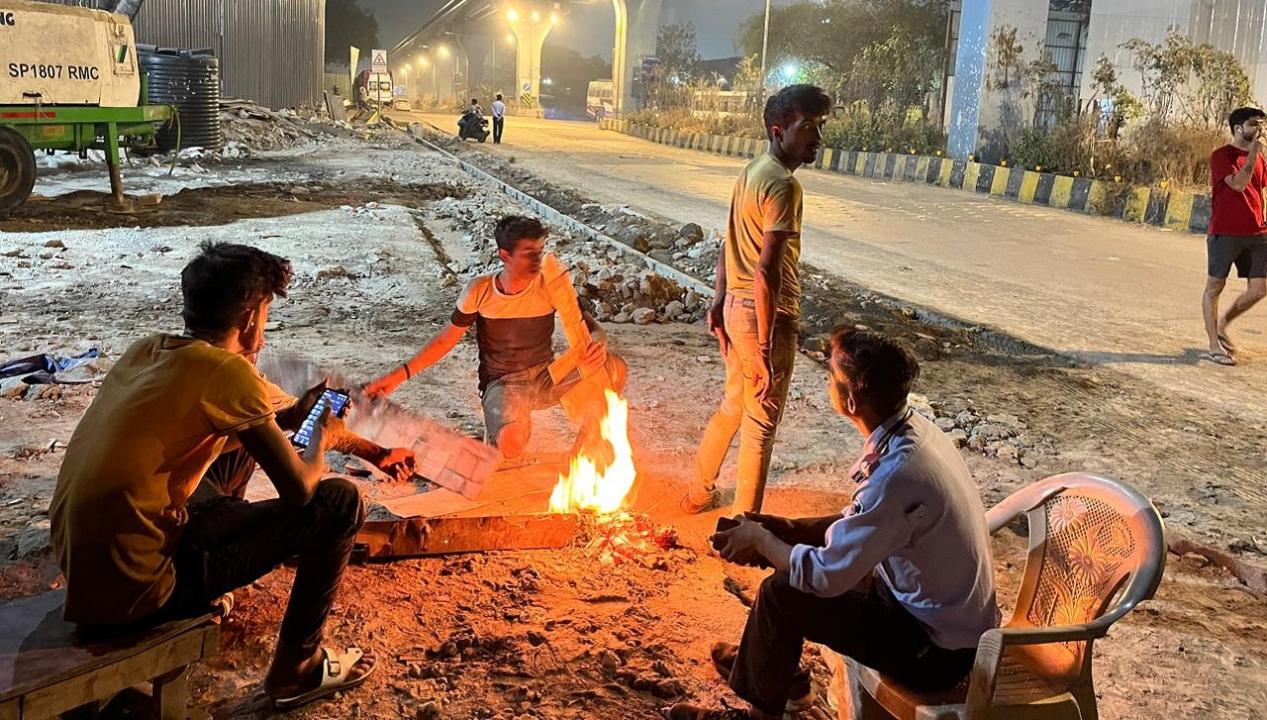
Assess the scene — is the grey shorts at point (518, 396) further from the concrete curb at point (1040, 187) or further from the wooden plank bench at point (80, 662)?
the concrete curb at point (1040, 187)

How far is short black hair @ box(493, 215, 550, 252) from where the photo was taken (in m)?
4.71

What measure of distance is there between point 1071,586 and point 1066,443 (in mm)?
3666

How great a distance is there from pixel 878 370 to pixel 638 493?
8.80 ft

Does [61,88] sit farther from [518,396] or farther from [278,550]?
[278,550]

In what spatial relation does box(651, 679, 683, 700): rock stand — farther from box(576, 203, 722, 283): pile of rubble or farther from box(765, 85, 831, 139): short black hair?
box(576, 203, 722, 283): pile of rubble

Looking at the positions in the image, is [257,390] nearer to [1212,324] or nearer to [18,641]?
[18,641]

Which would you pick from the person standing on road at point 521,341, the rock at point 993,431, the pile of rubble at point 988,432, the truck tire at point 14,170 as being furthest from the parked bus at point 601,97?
the person standing on road at point 521,341

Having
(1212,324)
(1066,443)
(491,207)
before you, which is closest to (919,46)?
(491,207)

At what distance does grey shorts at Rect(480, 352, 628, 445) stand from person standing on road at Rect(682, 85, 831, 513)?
85 centimetres

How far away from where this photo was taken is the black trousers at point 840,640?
8.80 ft

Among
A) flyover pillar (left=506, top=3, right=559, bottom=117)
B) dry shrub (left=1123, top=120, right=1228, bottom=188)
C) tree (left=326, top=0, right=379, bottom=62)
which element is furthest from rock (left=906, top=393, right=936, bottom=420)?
tree (left=326, top=0, right=379, bottom=62)

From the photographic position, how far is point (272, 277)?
9.93 ft

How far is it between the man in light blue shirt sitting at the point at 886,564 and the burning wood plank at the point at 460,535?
1.56m

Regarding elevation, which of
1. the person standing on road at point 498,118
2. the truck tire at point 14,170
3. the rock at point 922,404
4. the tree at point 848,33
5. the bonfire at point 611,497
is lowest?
the bonfire at point 611,497
